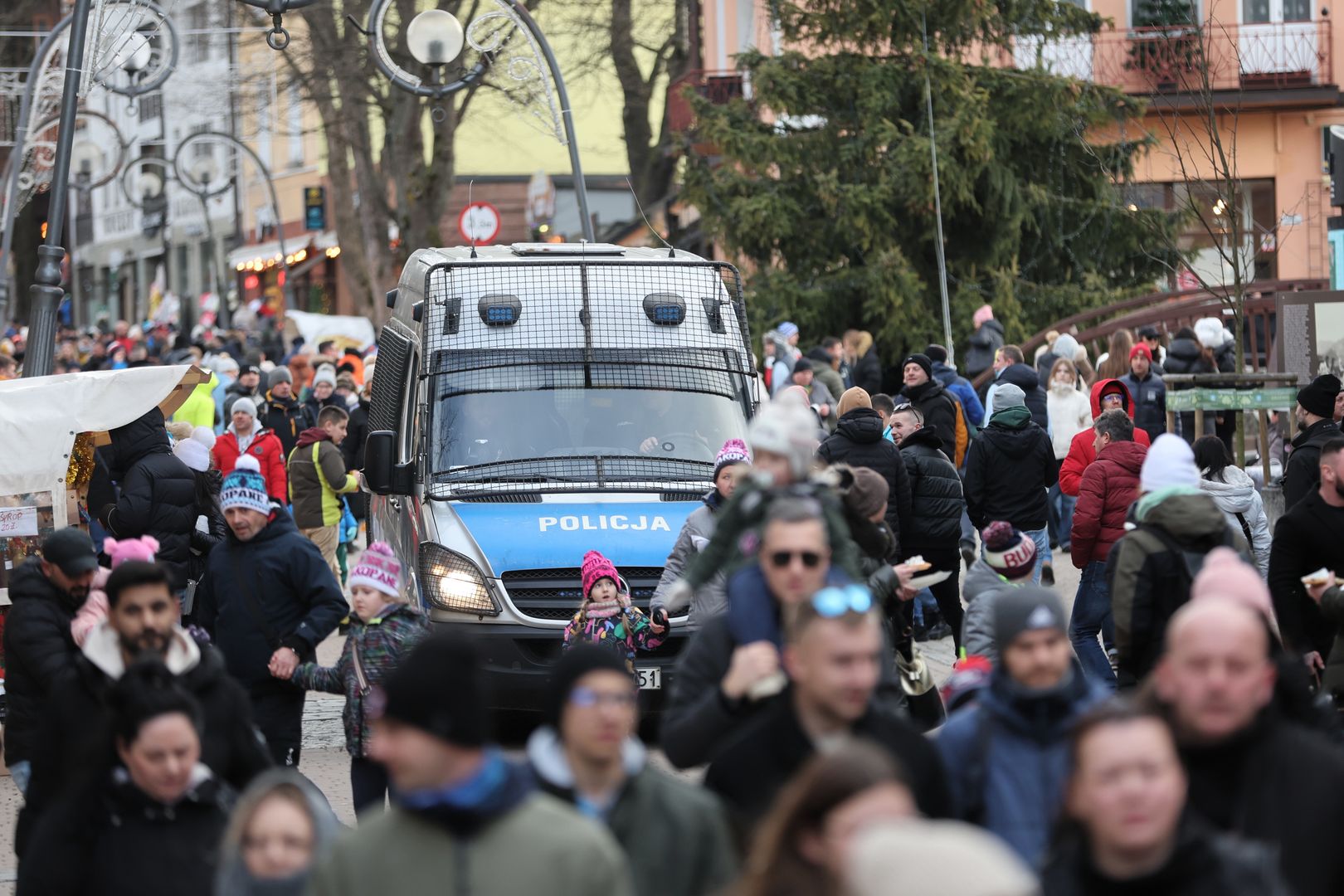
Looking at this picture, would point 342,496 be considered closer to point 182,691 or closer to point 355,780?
point 355,780

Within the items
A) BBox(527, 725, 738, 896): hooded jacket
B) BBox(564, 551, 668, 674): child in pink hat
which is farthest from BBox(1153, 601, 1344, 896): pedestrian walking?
BBox(564, 551, 668, 674): child in pink hat

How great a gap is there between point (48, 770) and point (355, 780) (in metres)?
1.87

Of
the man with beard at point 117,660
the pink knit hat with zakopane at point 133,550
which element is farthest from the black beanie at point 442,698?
the pink knit hat with zakopane at point 133,550

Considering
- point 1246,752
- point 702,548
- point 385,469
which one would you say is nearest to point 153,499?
point 385,469

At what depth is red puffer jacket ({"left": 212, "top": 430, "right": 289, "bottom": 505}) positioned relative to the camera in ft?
55.9

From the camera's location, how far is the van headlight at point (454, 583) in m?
11.1

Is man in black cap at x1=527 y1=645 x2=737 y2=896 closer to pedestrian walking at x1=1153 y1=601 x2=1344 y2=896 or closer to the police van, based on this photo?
pedestrian walking at x1=1153 y1=601 x2=1344 y2=896

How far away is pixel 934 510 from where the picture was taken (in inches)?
509

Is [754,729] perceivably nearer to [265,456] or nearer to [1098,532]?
[1098,532]

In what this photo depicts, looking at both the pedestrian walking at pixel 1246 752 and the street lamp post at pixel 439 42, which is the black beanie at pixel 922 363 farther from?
the pedestrian walking at pixel 1246 752

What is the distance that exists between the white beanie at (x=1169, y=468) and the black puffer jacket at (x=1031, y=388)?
295 inches

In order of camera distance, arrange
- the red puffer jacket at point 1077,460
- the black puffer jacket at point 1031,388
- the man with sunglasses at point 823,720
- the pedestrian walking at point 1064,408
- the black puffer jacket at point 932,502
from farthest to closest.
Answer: the pedestrian walking at point 1064,408, the black puffer jacket at point 1031,388, the red puffer jacket at point 1077,460, the black puffer jacket at point 932,502, the man with sunglasses at point 823,720

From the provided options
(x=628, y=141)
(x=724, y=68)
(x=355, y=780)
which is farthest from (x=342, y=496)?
(x=628, y=141)

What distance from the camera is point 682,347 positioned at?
12.3 m
